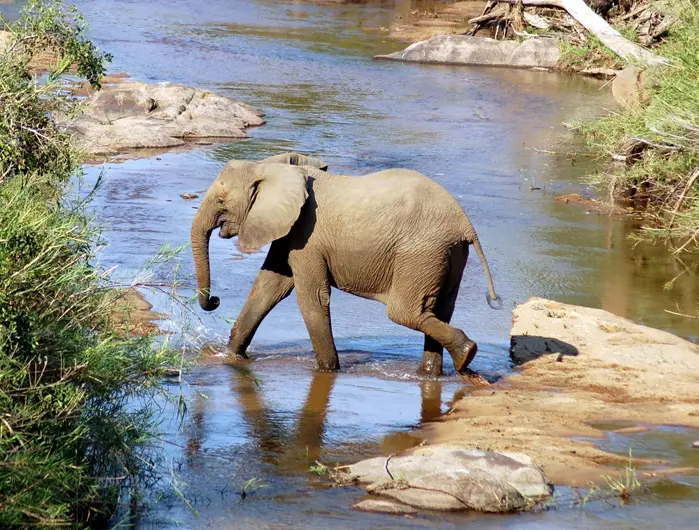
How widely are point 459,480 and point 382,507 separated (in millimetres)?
487

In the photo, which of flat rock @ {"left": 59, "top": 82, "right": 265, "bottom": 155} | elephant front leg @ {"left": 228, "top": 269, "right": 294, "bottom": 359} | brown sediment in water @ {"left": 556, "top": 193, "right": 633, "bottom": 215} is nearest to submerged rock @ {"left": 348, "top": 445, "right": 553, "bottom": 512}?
elephant front leg @ {"left": 228, "top": 269, "right": 294, "bottom": 359}

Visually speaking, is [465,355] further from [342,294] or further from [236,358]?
[342,294]

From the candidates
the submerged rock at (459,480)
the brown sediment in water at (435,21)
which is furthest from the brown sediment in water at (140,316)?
the brown sediment in water at (435,21)

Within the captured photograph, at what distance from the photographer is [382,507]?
21.2ft

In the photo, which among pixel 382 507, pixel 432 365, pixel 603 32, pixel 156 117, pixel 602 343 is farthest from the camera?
pixel 156 117

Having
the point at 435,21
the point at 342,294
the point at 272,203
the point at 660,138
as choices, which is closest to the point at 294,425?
the point at 272,203

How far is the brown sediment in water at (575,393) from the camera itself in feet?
24.3

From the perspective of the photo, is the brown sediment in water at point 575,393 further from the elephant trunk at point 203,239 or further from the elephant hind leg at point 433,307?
the elephant trunk at point 203,239

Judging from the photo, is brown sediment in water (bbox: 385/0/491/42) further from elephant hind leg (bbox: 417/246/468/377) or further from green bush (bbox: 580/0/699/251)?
elephant hind leg (bbox: 417/246/468/377)

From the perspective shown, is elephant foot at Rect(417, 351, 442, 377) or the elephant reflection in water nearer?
the elephant reflection in water

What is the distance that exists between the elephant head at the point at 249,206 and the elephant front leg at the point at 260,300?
0.34 meters

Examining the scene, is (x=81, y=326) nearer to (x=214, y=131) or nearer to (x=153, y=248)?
(x=153, y=248)

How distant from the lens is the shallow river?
677 centimetres

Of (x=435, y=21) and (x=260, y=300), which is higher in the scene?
(x=260, y=300)
